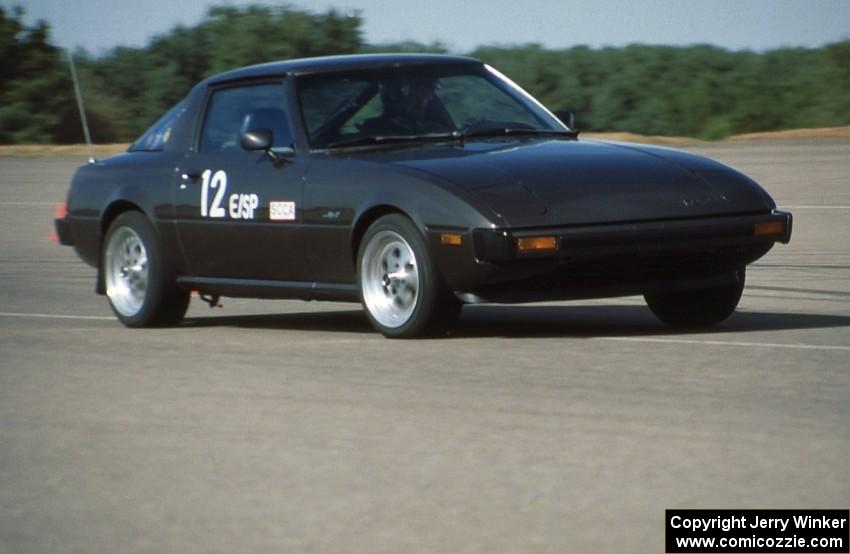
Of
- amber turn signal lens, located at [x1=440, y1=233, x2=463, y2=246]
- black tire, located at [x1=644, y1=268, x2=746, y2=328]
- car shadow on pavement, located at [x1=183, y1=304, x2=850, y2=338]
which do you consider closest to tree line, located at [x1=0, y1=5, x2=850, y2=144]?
car shadow on pavement, located at [x1=183, y1=304, x2=850, y2=338]

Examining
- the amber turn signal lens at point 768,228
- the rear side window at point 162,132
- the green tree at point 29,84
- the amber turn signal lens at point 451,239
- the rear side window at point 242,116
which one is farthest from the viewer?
the green tree at point 29,84

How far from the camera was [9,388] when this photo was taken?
8.31 metres

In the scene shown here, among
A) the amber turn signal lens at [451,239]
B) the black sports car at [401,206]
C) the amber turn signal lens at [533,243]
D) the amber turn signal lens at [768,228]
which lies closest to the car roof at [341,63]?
the black sports car at [401,206]

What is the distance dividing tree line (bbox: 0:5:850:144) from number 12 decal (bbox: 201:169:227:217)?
106 ft

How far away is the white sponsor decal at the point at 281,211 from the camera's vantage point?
32.8 ft

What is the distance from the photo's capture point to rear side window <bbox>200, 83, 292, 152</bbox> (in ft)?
34.2

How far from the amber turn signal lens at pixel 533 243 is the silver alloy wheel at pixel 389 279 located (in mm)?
709

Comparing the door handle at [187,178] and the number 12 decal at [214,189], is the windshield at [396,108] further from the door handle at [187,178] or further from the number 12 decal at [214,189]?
the door handle at [187,178]

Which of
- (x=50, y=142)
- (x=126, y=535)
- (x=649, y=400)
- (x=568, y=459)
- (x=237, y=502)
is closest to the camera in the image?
(x=126, y=535)

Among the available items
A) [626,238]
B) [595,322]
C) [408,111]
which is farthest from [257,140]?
[626,238]

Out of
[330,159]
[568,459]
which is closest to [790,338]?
[330,159]

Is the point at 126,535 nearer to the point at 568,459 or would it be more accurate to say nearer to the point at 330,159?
the point at 568,459

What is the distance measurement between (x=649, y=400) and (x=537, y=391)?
54 cm

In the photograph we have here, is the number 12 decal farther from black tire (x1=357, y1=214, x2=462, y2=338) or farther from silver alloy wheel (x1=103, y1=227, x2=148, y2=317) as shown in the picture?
black tire (x1=357, y1=214, x2=462, y2=338)
